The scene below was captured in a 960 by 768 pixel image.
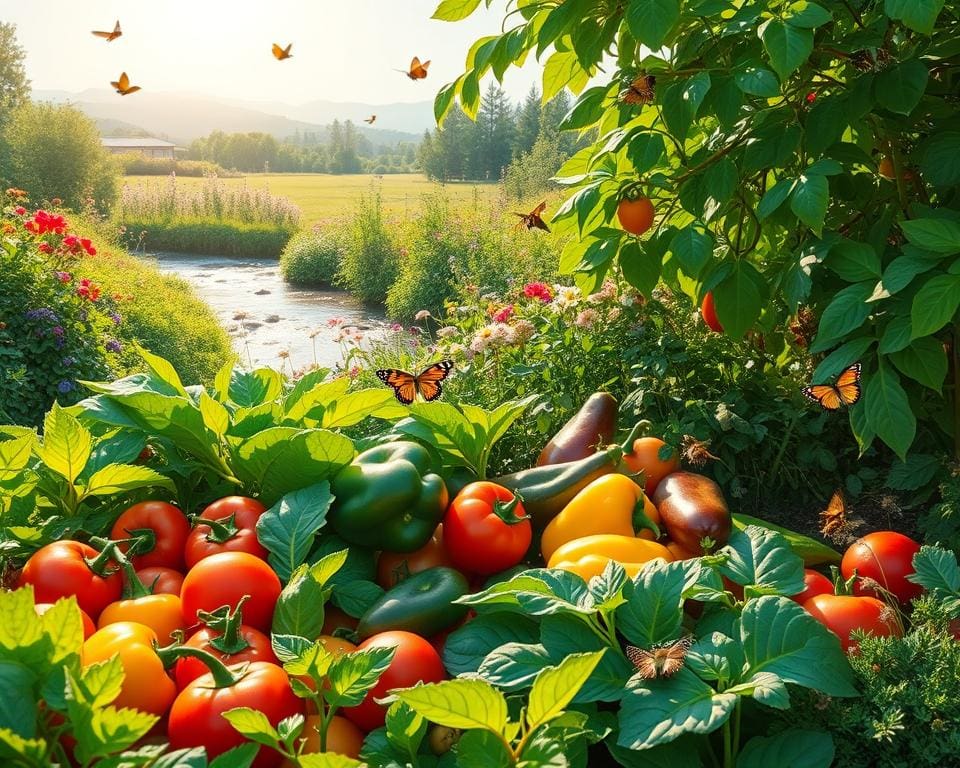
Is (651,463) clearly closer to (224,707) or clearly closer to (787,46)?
(787,46)

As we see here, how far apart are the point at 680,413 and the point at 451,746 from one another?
1.71 meters

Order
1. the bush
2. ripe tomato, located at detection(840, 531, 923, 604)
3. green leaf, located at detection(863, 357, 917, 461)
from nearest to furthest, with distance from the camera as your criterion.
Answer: ripe tomato, located at detection(840, 531, 923, 604) < green leaf, located at detection(863, 357, 917, 461) < the bush

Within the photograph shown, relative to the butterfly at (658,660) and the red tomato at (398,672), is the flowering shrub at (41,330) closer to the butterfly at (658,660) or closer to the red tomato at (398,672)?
the red tomato at (398,672)

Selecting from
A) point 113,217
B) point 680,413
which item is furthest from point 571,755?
point 113,217

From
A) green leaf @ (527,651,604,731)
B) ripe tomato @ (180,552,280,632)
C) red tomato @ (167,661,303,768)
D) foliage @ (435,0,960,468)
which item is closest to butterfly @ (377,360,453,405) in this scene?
foliage @ (435,0,960,468)

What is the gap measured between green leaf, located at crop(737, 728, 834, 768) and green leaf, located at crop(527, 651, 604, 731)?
0.97 feet

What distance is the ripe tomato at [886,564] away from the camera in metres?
1.66

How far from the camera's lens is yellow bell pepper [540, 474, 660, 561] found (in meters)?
1.68

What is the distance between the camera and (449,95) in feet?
6.94

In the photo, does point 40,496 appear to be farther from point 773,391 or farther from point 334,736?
point 773,391

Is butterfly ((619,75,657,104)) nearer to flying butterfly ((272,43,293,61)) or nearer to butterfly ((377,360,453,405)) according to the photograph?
butterfly ((377,360,453,405))

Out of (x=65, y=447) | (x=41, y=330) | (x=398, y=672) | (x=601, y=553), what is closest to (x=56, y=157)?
(x=41, y=330)

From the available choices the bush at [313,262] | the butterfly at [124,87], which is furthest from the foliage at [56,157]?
the butterfly at [124,87]

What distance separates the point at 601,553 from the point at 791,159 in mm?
1098
